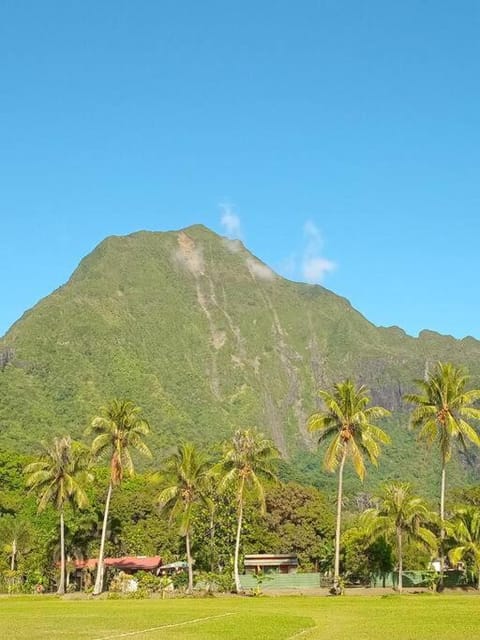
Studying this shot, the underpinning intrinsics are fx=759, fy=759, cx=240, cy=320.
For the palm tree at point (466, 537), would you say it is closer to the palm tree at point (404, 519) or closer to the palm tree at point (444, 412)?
the palm tree at point (444, 412)

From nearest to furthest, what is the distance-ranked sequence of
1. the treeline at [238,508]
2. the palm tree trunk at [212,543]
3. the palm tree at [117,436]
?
the treeline at [238,508] → the palm tree at [117,436] → the palm tree trunk at [212,543]

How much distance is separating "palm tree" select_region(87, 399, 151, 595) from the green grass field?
21.7m

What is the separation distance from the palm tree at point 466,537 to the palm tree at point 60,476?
32.4 meters

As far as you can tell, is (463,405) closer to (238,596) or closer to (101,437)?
(238,596)

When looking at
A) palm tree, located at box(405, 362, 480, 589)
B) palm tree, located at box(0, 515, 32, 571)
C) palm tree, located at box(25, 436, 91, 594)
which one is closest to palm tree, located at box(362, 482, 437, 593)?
palm tree, located at box(405, 362, 480, 589)

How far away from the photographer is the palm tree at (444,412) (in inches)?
2346

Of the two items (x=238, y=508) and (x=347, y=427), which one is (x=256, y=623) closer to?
(x=347, y=427)

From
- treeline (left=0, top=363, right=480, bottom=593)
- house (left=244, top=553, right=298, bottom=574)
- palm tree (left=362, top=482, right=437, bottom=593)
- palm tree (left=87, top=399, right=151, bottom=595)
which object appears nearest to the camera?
treeline (left=0, top=363, right=480, bottom=593)

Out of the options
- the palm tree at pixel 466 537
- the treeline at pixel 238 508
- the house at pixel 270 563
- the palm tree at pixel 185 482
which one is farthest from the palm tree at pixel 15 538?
the palm tree at pixel 466 537

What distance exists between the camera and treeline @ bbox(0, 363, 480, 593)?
60.4 m

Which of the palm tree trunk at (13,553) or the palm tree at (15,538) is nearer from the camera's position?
the palm tree trunk at (13,553)

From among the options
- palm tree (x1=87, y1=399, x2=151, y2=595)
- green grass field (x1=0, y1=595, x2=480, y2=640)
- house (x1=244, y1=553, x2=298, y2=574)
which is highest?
palm tree (x1=87, y1=399, x2=151, y2=595)

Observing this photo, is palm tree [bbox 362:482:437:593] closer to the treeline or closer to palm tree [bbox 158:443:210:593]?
the treeline

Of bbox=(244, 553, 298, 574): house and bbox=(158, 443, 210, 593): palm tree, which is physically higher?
bbox=(158, 443, 210, 593): palm tree
